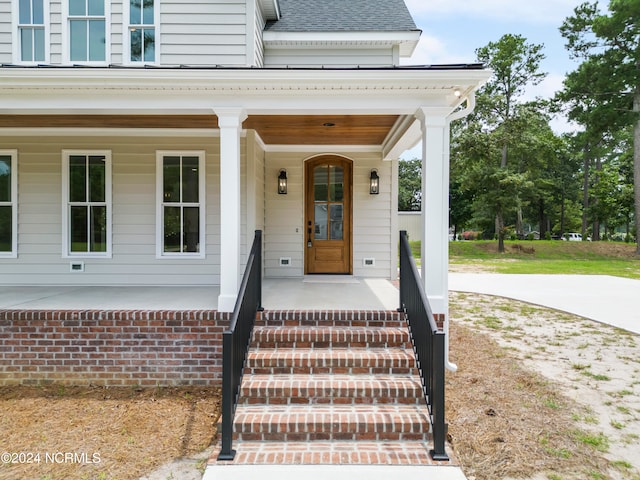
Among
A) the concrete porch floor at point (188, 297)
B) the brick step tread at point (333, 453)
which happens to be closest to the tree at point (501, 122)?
the concrete porch floor at point (188, 297)

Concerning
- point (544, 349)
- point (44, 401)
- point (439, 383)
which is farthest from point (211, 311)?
point (544, 349)

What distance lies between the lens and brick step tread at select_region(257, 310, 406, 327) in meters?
4.14

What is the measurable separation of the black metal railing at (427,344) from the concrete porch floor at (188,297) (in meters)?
0.58

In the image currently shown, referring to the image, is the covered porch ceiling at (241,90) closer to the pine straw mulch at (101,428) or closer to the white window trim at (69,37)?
the white window trim at (69,37)

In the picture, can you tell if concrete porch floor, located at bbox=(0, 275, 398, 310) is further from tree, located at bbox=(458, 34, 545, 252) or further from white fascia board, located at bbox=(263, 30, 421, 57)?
tree, located at bbox=(458, 34, 545, 252)

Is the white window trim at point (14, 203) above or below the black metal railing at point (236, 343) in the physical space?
above

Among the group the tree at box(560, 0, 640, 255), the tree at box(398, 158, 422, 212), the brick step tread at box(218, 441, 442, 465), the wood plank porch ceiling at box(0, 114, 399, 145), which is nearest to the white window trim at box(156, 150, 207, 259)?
the wood plank porch ceiling at box(0, 114, 399, 145)

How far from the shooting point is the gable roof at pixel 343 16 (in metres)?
7.06

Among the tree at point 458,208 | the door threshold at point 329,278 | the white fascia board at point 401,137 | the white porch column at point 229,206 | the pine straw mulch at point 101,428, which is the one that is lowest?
the pine straw mulch at point 101,428

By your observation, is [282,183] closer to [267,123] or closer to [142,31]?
[267,123]

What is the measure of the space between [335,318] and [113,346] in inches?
89.1

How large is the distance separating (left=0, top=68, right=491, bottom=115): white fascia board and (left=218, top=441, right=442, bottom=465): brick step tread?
3106 mm

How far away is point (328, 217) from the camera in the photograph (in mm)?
7328

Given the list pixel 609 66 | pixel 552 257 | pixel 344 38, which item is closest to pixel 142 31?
pixel 344 38
